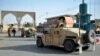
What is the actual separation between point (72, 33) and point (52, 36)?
85.3 inches

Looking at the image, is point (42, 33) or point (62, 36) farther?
point (42, 33)

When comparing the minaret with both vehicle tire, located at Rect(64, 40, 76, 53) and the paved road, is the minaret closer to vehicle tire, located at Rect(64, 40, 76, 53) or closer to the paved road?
the paved road

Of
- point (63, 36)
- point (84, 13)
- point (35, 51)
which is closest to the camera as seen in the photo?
point (35, 51)

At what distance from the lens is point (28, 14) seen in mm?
100062

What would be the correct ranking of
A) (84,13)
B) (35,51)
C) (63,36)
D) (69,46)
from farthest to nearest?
1. (84,13)
2. (63,36)
3. (35,51)
4. (69,46)

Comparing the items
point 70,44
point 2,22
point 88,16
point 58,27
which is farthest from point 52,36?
point 2,22

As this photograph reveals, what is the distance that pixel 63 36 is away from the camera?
18156mm

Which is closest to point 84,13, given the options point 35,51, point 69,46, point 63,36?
point 63,36

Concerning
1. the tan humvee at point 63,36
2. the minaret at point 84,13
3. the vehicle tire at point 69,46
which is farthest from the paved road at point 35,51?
the minaret at point 84,13

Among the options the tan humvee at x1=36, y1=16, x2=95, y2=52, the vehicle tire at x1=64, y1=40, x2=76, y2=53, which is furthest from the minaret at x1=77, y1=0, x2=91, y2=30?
the vehicle tire at x1=64, y1=40, x2=76, y2=53

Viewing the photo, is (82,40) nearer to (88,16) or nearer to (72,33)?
(72,33)

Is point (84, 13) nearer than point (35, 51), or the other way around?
point (35, 51)

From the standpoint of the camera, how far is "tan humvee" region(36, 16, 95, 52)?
17547 millimetres

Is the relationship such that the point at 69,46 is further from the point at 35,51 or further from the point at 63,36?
the point at 35,51
